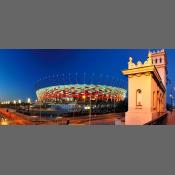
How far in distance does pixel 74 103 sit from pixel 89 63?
3.04 ft

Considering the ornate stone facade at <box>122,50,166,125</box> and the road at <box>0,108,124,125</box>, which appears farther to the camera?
the road at <box>0,108,124,125</box>

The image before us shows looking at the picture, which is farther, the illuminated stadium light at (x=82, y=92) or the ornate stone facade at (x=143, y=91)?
the illuminated stadium light at (x=82, y=92)

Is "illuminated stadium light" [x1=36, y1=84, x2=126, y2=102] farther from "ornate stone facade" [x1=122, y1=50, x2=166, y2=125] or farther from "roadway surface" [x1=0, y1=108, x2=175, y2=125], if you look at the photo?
"roadway surface" [x1=0, y1=108, x2=175, y2=125]

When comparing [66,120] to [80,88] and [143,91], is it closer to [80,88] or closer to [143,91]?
[80,88]

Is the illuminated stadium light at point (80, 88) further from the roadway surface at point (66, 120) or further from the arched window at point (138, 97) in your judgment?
the roadway surface at point (66, 120)

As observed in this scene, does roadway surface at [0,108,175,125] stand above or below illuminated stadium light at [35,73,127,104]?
below

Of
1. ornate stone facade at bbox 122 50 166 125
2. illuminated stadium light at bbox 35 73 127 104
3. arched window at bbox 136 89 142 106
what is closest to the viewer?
ornate stone facade at bbox 122 50 166 125

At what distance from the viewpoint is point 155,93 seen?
523cm

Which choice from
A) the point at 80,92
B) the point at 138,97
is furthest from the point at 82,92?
the point at 138,97

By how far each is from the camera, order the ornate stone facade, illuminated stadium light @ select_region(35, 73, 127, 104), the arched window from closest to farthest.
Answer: the ornate stone facade → the arched window → illuminated stadium light @ select_region(35, 73, 127, 104)

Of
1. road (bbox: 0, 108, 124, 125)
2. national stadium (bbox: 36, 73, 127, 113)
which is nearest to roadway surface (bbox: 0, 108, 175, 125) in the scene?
road (bbox: 0, 108, 124, 125)

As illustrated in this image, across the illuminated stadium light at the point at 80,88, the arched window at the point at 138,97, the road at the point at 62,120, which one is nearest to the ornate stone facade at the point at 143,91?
the arched window at the point at 138,97

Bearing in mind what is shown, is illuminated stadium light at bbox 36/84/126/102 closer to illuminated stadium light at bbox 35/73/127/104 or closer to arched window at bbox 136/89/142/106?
illuminated stadium light at bbox 35/73/127/104

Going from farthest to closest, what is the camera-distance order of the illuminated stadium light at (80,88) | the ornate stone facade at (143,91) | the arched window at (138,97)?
the illuminated stadium light at (80,88)
the arched window at (138,97)
the ornate stone facade at (143,91)
